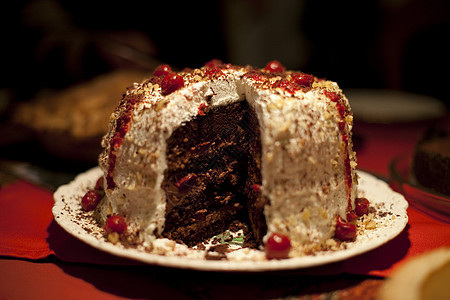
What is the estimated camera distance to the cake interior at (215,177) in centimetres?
228

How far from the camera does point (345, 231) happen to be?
2186mm

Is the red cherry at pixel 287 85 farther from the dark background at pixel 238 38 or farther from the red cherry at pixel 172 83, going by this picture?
the dark background at pixel 238 38

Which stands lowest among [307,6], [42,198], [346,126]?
[42,198]

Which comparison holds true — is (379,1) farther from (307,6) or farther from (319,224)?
(319,224)

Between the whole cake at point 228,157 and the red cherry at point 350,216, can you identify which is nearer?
the whole cake at point 228,157

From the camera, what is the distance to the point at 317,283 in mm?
1928

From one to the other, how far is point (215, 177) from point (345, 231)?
810mm

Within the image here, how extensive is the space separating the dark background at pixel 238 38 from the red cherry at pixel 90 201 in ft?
9.25

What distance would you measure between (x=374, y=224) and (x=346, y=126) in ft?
1.85

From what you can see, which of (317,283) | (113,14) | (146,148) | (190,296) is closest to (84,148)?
(146,148)

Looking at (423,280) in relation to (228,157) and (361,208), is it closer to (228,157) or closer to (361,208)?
(361,208)

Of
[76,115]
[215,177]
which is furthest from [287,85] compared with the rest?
[76,115]

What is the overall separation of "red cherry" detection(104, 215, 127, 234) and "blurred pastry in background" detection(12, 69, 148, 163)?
4.46ft

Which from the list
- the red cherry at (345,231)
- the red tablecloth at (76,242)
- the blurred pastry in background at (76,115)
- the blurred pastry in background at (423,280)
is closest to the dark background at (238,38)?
the blurred pastry in background at (76,115)
